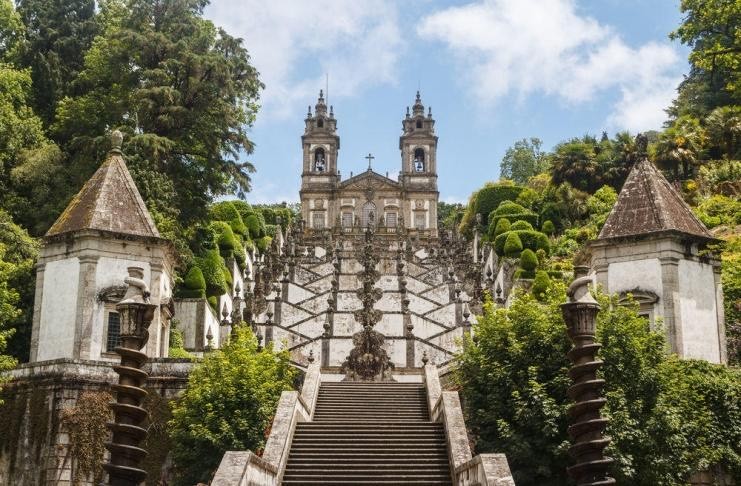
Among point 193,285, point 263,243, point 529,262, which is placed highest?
point 263,243

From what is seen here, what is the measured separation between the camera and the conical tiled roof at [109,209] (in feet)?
84.4

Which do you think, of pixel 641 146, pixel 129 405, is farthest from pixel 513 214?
pixel 129 405

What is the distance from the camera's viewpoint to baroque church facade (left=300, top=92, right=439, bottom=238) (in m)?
79.2

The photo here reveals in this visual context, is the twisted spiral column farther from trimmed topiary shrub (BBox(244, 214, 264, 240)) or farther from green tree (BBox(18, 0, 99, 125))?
trimmed topiary shrub (BBox(244, 214, 264, 240))

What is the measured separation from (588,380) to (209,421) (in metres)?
11.7

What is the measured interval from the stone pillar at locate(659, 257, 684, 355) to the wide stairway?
6.71m

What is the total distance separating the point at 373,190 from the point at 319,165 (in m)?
5.62

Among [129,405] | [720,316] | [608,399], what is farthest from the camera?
[720,316]

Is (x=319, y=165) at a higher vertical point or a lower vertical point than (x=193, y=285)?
higher

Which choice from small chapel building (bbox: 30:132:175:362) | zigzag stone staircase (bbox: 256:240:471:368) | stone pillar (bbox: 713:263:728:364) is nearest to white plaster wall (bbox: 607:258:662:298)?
stone pillar (bbox: 713:263:728:364)

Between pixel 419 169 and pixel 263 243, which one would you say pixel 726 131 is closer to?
pixel 263 243

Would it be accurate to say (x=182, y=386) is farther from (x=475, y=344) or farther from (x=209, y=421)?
(x=475, y=344)

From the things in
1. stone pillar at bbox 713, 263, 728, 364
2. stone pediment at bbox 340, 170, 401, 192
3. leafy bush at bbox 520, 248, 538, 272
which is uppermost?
stone pediment at bbox 340, 170, 401, 192

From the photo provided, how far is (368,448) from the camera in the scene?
17.7 m
